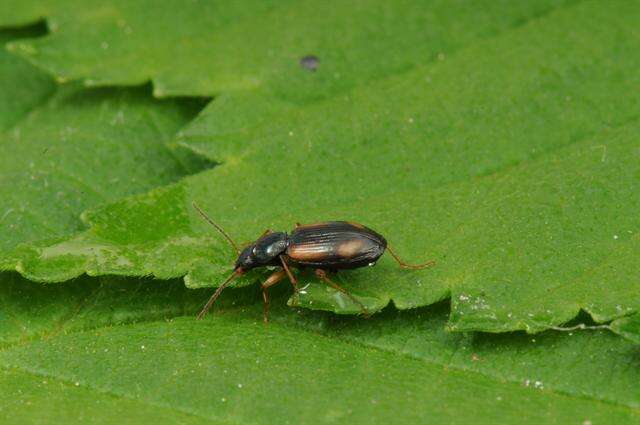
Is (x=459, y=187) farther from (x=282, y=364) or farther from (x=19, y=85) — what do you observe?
(x=19, y=85)

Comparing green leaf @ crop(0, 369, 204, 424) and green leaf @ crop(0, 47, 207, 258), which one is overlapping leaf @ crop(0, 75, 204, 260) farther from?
green leaf @ crop(0, 369, 204, 424)

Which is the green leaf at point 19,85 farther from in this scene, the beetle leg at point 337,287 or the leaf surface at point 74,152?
the beetle leg at point 337,287

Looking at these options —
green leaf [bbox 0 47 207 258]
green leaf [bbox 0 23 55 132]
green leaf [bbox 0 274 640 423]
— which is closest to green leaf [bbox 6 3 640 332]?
green leaf [bbox 0 274 640 423]

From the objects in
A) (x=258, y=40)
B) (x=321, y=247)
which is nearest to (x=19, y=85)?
(x=258, y=40)

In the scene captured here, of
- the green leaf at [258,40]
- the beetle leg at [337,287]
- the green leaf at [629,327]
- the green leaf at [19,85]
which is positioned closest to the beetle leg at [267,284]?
the beetle leg at [337,287]

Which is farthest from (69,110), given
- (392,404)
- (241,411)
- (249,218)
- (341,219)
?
(392,404)
